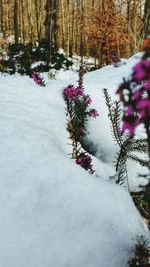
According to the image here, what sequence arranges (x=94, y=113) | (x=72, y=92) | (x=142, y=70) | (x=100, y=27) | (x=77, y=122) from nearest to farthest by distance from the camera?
(x=142, y=70) → (x=77, y=122) → (x=72, y=92) → (x=94, y=113) → (x=100, y=27)

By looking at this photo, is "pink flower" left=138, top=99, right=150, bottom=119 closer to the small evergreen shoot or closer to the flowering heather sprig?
the flowering heather sprig

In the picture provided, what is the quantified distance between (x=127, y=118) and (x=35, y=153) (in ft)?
2.92

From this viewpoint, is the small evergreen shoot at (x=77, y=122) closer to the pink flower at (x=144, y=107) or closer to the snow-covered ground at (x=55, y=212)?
the snow-covered ground at (x=55, y=212)

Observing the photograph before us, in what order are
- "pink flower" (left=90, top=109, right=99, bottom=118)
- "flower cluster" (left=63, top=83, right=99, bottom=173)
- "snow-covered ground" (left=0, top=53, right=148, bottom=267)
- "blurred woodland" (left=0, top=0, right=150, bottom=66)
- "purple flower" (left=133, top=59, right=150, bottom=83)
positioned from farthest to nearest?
"blurred woodland" (left=0, top=0, right=150, bottom=66) → "pink flower" (left=90, top=109, right=99, bottom=118) → "flower cluster" (left=63, top=83, right=99, bottom=173) → "snow-covered ground" (left=0, top=53, right=148, bottom=267) → "purple flower" (left=133, top=59, right=150, bottom=83)

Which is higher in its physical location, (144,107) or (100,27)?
(144,107)

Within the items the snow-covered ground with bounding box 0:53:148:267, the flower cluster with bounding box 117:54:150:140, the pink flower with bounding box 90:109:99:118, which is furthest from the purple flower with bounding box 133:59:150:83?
the pink flower with bounding box 90:109:99:118

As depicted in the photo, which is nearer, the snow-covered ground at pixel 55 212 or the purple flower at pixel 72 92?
the snow-covered ground at pixel 55 212

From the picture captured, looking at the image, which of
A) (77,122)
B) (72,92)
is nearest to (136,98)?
(77,122)

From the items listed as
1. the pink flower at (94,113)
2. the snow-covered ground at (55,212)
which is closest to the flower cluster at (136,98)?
the snow-covered ground at (55,212)

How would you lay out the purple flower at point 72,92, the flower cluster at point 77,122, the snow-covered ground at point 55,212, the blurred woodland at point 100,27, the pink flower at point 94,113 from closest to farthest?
the snow-covered ground at point 55,212 < the flower cluster at point 77,122 < the purple flower at point 72,92 < the pink flower at point 94,113 < the blurred woodland at point 100,27

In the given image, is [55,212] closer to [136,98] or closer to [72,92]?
[136,98]

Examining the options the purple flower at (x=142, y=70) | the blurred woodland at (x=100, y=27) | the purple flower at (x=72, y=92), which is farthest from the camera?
the blurred woodland at (x=100, y=27)

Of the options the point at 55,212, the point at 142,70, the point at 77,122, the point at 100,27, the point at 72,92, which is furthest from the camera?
the point at 100,27

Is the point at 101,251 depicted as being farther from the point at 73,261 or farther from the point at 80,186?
the point at 80,186
